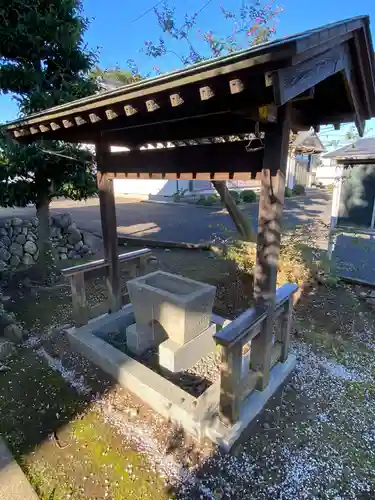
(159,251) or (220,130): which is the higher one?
(220,130)

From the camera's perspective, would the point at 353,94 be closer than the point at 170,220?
Yes

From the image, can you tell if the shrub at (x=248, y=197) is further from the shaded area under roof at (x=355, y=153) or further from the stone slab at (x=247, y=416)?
the stone slab at (x=247, y=416)

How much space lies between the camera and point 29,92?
441cm

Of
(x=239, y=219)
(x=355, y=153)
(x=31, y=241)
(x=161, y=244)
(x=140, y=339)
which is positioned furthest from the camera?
(x=161, y=244)

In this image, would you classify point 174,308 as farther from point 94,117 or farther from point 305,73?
point 305,73

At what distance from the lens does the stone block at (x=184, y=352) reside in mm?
2756

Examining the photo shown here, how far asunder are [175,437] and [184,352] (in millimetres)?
735

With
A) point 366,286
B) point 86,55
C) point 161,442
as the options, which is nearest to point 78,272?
point 161,442

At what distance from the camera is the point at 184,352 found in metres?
2.80

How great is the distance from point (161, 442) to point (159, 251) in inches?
203

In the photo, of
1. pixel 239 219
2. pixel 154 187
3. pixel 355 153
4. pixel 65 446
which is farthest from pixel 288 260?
pixel 154 187

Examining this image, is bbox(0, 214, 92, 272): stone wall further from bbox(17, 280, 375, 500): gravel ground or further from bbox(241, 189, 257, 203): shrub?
bbox(241, 189, 257, 203): shrub

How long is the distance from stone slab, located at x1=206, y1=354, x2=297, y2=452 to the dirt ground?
3.4 inches

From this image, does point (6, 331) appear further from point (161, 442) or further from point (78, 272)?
point (161, 442)
